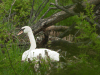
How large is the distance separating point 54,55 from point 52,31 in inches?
159

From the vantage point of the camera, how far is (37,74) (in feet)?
8.20

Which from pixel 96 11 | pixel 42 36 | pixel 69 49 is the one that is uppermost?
pixel 96 11

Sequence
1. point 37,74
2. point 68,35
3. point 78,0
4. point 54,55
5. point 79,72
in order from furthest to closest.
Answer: point 68,35 < point 78,0 < point 54,55 < point 37,74 < point 79,72

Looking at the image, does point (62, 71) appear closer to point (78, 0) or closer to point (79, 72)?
point (79, 72)

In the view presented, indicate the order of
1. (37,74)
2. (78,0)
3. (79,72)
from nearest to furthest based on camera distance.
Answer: (79,72) → (37,74) → (78,0)

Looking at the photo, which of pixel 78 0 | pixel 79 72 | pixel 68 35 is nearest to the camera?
pixel 79 72

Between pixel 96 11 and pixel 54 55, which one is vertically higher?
pixel 96 11

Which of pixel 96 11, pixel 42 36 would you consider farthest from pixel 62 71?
pixel 96 11

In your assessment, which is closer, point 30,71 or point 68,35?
point 30,71

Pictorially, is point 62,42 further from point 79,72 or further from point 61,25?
point 79,72

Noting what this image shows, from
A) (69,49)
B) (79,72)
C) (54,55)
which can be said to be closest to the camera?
(79,72)

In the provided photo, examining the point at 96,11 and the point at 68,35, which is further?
the point at 68,35

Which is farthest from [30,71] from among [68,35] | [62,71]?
[68,35]

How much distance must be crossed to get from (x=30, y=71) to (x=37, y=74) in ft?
1.25
